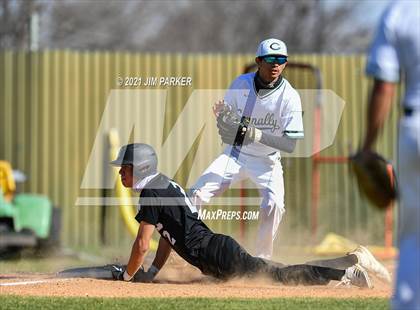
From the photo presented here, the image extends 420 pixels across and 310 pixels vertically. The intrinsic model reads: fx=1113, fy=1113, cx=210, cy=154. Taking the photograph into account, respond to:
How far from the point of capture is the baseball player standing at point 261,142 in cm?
1020

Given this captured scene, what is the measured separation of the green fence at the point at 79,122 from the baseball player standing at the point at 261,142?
4.73 m

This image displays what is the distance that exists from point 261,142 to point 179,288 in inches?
65.9

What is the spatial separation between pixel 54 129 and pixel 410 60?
1119cm

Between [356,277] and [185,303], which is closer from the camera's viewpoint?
[185,303]

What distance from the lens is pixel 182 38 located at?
4244 centimetres

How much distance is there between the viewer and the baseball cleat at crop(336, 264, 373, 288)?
9.43 meters

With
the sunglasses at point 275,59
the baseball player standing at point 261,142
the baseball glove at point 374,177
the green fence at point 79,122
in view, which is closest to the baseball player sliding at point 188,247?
the baseball player standing at point 261,142

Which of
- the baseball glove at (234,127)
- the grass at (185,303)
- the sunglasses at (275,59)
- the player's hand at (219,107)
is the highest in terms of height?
the sunglasses at (275,59)

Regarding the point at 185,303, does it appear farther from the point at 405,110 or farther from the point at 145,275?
the point at 405,110

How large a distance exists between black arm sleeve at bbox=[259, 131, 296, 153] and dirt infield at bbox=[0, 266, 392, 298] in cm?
133

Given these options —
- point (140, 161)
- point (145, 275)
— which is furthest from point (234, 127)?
point (145, 275)

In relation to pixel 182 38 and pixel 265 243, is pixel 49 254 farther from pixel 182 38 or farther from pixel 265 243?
pixel 182 38

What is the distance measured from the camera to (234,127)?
1038 cm

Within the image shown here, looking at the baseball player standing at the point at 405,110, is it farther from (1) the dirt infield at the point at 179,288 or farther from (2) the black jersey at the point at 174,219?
(2) the black jersey at the point at 174,219
